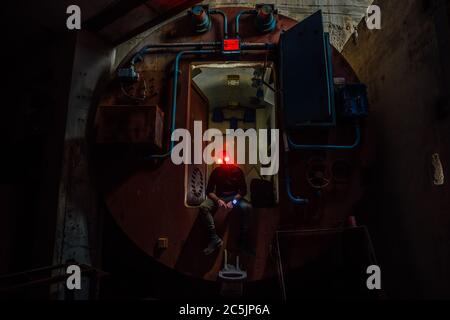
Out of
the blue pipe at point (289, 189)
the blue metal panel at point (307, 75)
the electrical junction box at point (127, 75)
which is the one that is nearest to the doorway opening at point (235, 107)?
the blue pipe at point (289, 189)

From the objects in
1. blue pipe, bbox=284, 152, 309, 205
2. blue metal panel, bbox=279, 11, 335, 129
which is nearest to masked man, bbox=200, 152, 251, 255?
blue pipe, bbox=284, 152, 309, 205

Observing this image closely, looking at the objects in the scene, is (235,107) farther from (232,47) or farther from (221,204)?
(221,204)

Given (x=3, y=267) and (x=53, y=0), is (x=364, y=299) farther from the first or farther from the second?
(x=53, y=0)

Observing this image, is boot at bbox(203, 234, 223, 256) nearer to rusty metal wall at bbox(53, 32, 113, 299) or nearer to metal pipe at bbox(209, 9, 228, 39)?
rusty metal wall at bbox(53, 32, 113, 299)

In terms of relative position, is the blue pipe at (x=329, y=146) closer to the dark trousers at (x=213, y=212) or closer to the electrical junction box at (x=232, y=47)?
the dark trousers at (x=213, y=212)

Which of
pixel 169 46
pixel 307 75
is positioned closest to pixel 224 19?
pixel 169 46

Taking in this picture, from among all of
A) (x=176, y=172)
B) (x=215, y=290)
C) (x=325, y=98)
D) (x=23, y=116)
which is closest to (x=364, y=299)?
(x=215, y=290)
